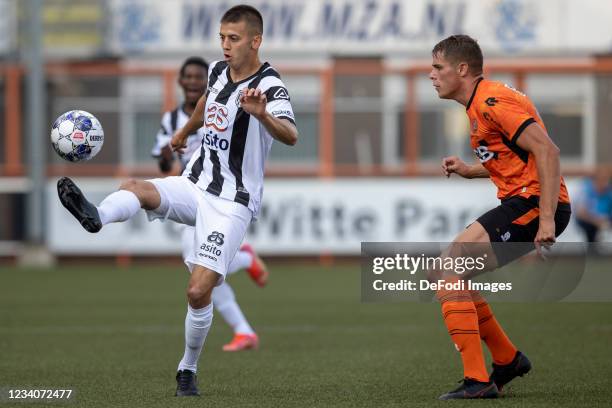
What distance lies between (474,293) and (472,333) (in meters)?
0.40

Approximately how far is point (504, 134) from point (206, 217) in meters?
1.73

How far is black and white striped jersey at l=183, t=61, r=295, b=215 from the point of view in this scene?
683 centimetres

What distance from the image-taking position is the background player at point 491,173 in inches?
248

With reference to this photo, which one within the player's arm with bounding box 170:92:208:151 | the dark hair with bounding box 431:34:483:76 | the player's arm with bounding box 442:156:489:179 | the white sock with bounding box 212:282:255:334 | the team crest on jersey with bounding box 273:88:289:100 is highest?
the dark hair with bounding box 431:34:483:76

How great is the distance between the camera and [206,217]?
22.2 ft

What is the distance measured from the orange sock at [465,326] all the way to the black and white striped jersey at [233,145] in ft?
4.21

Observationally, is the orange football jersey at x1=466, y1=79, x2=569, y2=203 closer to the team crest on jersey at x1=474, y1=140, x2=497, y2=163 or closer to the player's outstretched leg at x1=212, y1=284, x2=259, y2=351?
the team crest on jersey at x1=474, y1=140, x2=497, y2=163

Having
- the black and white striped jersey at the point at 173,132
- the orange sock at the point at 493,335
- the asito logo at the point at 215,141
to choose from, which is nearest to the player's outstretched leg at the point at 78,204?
the asito logo at the point at 215,141

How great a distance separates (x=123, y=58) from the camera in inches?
838

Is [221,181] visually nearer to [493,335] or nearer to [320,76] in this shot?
[493,335]

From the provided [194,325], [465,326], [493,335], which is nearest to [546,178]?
[465,326]

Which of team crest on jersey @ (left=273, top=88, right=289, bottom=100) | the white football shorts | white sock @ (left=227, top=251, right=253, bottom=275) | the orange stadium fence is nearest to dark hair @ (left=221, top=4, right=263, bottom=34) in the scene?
team crest on jersey @ (left=273, top=88, right=289, bottom=100)

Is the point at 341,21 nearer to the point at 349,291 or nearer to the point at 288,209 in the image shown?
the point at 288,209

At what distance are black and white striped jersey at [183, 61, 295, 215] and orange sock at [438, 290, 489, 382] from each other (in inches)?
50.5
